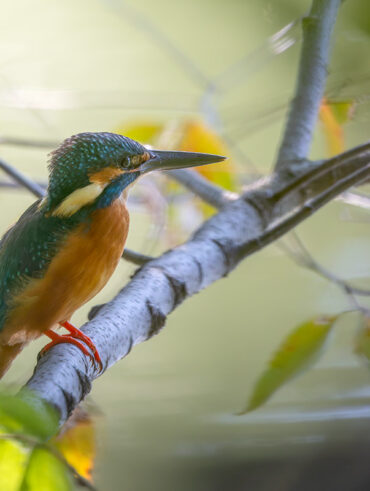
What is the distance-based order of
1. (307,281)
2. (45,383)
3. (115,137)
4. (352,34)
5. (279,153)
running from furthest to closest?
(307,281) → (279,153) → (352,34) → (115,137) → (45,383)

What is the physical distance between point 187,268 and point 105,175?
0.14 metres

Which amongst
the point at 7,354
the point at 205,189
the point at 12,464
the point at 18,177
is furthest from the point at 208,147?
the point at 12,464

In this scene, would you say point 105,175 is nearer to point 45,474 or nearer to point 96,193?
point 96,193

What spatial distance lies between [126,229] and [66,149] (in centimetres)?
12

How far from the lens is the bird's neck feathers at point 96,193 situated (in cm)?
58

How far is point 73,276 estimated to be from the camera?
61 centimetres

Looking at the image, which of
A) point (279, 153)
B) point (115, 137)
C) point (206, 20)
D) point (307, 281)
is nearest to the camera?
point (115, 137)

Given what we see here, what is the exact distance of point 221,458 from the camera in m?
1.31

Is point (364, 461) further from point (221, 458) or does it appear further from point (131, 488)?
point (131, 488)

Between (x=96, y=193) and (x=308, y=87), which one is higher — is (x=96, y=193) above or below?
above

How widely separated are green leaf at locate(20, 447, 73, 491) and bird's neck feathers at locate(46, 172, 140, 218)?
0.33 m

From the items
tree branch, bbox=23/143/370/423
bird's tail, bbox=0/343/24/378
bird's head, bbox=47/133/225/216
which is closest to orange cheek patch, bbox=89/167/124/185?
bird's head, bbox=47/133/225/216

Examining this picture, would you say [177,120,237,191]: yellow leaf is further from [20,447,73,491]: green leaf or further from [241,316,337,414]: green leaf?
[20,447,73,491]: green leaf

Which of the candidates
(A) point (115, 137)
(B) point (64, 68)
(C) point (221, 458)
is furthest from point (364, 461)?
(B) point (64, 68)
